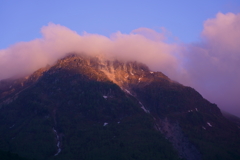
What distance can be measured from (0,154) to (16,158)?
Answer: 8.16 metres

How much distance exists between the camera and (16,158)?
199 metres

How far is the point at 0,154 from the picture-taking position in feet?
641
